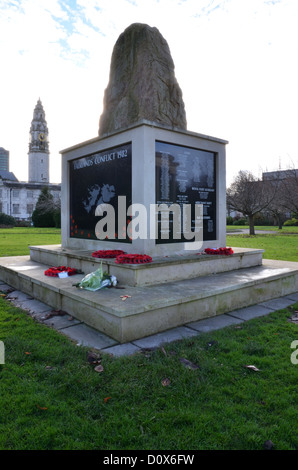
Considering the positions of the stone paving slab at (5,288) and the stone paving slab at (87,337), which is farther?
the stone paving slab at (5,288)

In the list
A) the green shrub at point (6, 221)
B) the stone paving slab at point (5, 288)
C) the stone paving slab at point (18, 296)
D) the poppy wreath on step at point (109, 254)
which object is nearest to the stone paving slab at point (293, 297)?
the poppy wreath on step at point (109, 254)

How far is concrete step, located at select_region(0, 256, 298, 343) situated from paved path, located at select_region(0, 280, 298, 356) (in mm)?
99

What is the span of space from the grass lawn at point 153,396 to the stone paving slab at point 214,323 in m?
0.39

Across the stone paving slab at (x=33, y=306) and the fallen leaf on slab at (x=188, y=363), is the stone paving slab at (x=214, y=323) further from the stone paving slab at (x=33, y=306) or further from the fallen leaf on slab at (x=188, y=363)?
the stone paving slab at (x=33, y=306)

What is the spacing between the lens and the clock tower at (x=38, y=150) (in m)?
96.4

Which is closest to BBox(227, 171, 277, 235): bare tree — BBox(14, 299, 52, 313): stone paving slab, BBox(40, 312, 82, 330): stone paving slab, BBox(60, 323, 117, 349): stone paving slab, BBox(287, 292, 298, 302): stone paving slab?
BBox(287, 292, 298, 302): stone paving slab

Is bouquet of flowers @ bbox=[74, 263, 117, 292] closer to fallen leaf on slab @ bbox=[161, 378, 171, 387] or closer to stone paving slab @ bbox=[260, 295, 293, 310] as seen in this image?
fallen leaf on slab @ bbox=[161, 378, 171, 387]

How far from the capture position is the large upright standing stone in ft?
22.3

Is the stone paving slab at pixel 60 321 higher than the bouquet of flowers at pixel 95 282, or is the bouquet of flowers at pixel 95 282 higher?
the bouquet of flowers at pixel 95 282

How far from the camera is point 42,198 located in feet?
144

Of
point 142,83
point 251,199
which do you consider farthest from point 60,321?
point 251,199
